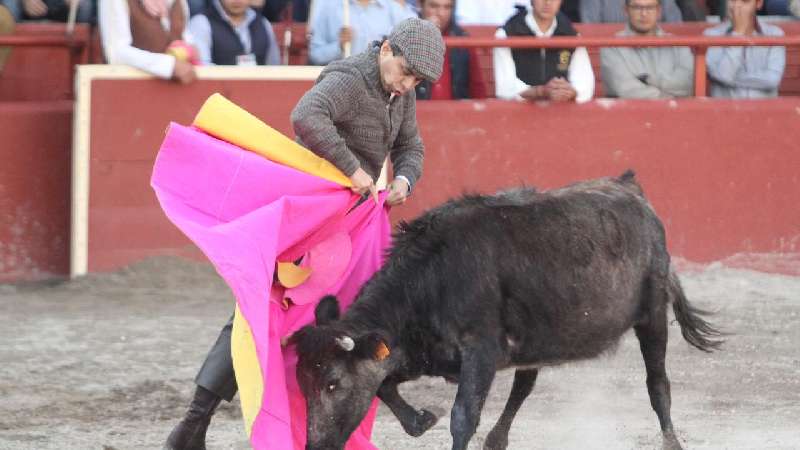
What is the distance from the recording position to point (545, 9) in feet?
30.3

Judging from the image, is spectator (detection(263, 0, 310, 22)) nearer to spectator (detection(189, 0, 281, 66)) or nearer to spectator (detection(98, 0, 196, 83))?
spectator (detection(189, 0, 281, 66))

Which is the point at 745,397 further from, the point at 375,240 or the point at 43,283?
the point at 43,283

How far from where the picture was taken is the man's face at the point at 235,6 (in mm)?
8898

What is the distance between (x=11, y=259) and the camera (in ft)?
29.5

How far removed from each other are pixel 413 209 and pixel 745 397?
285 centimetres

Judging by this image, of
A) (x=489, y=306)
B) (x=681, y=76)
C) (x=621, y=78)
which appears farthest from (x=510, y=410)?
(x=681, y=76)

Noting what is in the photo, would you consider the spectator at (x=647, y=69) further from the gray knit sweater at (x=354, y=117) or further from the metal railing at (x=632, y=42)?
the gray knit sweater at (x=354, y=117)

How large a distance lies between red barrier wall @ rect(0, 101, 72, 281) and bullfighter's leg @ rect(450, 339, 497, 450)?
4.47 meters

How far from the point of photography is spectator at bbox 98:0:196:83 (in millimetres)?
8750

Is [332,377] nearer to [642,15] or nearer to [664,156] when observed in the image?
[664,156]

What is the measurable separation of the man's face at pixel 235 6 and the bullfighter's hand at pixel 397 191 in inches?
146

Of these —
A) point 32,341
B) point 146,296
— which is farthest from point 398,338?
point 146,296

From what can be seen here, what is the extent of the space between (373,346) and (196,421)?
742 millimetres

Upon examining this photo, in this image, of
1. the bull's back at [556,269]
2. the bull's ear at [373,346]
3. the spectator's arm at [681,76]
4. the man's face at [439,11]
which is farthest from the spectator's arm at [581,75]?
the bull's ear at [373,346]
